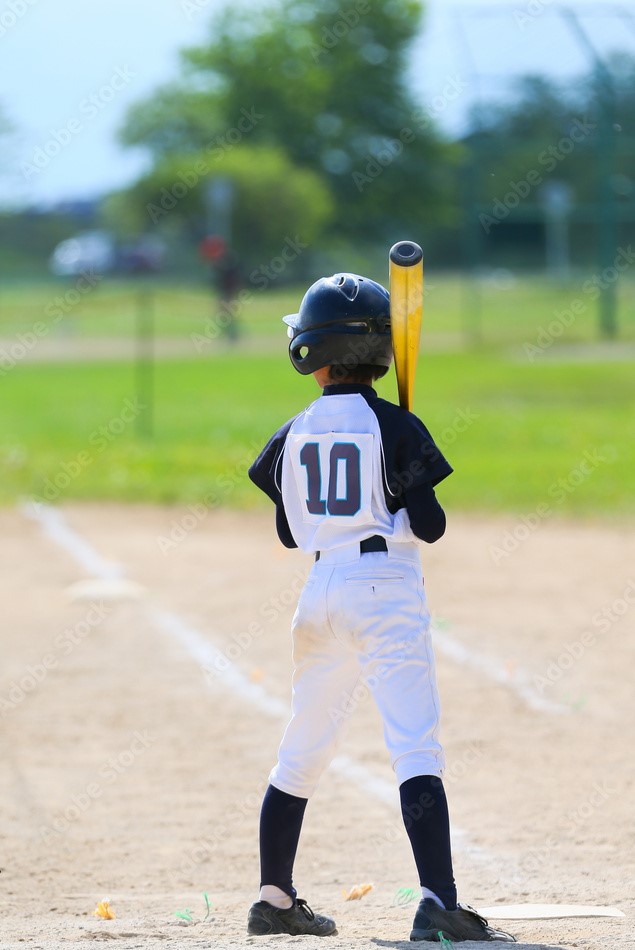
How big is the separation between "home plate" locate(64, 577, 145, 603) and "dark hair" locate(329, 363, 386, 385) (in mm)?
4899

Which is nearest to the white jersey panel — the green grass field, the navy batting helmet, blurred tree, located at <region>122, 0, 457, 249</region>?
the navy batting helmet

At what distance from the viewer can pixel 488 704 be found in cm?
603

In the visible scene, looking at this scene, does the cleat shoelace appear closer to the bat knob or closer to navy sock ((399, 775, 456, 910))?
navy sock ((399, 775, 456, 910))

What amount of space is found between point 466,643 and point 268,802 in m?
3.71

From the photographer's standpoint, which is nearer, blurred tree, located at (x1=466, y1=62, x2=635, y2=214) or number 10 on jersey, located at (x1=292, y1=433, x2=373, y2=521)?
number 10 on jersey, located at (x1=292, y1=433, x2=373, y2=521)

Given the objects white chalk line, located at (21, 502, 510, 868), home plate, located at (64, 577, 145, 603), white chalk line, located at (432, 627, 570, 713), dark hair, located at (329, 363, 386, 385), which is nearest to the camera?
dark hair, located at (329, 363, 386, 385)

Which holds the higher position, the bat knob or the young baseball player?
the bat knob

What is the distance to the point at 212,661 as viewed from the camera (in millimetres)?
6891

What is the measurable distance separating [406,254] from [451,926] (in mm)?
1732

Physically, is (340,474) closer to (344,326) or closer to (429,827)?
(344,326)

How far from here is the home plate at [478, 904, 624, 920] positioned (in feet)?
11.5

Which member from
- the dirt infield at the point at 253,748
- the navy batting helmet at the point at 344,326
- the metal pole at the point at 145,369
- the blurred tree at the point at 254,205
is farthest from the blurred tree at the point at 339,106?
the navy batting helmet at the point at 344,326

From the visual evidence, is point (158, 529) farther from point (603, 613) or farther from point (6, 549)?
point (603, 613)

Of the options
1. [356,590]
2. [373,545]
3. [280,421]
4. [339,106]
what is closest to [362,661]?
[356,590]
